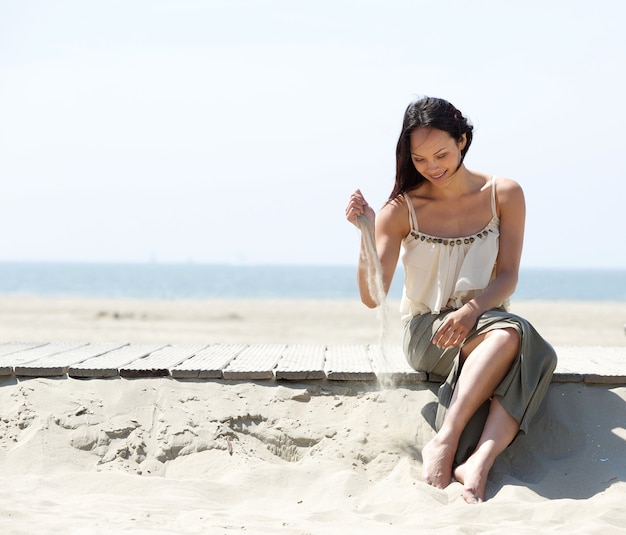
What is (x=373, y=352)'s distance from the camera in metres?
4.59

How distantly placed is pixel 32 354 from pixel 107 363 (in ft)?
2.08

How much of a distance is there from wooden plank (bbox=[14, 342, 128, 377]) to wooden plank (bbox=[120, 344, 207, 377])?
1.07 ft

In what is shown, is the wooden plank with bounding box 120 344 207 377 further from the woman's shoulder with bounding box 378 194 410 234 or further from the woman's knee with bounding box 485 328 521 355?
the woman's knee with bounding box 485 328 521 355

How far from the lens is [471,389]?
10.7 feet

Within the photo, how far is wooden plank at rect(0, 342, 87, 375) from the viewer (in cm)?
414

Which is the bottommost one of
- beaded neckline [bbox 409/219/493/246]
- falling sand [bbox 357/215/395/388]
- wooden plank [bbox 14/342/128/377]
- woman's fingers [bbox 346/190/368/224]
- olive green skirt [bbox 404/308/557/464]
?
wooden plank [bbox 14/342/128/377]

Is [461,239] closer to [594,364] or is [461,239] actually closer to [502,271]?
[502,271]

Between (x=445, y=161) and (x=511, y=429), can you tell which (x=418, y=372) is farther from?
(x=445, y=161)

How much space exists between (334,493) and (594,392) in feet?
5.12

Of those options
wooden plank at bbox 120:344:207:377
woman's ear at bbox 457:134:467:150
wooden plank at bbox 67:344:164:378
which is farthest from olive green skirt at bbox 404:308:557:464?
wooden plank at bbox 67:344:164:378

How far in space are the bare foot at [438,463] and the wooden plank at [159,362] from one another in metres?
1.50

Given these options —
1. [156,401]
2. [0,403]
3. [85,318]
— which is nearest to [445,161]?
[156,401]

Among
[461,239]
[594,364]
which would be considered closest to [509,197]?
[461,239]

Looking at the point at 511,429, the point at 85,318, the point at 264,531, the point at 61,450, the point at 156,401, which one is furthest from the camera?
the point at 85,318
